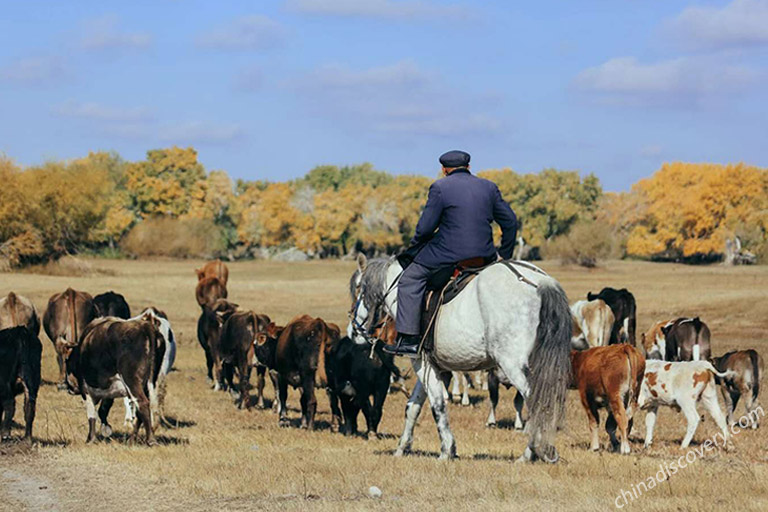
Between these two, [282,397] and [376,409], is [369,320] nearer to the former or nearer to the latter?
[376,409]

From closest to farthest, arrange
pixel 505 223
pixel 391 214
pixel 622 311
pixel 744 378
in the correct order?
1. pixel 505 223
2. pixel 744 378
3. pixel 622 311
4. pixel 391 214

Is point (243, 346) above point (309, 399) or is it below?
above

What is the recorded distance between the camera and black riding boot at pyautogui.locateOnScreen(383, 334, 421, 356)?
11234 millimetres

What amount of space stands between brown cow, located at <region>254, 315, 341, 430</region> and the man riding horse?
406 cm

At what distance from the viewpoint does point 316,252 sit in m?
122

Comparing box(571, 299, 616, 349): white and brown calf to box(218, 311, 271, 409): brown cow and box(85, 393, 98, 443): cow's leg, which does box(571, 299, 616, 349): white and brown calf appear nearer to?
box(218, 311, 271, 409): brown cow

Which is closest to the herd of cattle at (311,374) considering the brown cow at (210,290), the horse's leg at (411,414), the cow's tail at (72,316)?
the horse's leg at (411,414)

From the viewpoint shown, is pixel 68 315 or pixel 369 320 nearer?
pixel 369 320

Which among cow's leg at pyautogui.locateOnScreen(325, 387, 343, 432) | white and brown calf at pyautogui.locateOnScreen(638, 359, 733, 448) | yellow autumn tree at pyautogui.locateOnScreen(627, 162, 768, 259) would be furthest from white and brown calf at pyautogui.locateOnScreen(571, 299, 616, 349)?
yellow autumn tree at pyautogui.locateOnScreen(627, 162, 768, 259)

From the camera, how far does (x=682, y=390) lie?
1369cm

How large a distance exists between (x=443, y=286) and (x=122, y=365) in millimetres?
4192

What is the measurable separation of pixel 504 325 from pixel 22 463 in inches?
214

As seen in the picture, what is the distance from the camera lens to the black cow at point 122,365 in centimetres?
1273

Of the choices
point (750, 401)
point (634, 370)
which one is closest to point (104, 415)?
point (634, 370)
